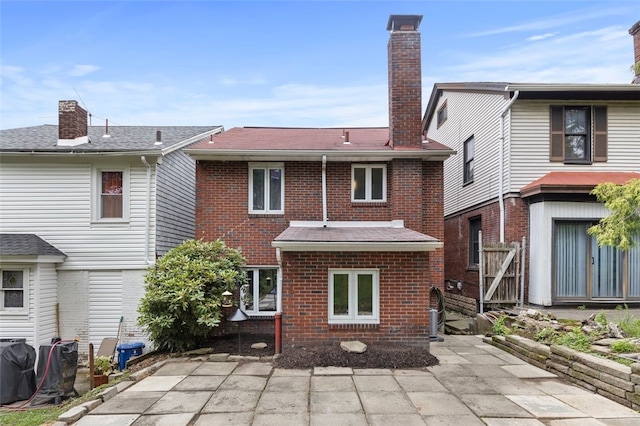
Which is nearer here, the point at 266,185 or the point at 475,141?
the point at 266,185

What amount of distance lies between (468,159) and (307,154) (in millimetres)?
7400

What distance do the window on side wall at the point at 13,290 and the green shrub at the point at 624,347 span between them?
13.4m

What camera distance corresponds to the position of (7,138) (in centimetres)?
1116

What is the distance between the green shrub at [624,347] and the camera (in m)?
5.76

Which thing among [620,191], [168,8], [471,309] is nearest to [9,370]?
[168,8]

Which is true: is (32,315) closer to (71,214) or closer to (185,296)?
(71,214)

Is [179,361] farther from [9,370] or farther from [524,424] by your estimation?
[524,424]

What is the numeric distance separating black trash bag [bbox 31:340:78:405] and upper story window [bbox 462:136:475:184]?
→ 13.2m

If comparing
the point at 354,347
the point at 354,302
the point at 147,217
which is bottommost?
the point at 354,347

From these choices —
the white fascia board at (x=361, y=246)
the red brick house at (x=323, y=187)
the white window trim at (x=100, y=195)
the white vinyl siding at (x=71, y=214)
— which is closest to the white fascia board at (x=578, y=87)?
the red brick house at (x=323, y=187)

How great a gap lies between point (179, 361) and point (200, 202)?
425 cm

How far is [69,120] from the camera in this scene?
35.1ft

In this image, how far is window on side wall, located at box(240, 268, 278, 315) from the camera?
383 inches

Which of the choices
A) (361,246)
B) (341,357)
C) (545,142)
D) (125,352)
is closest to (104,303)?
(125,352)
